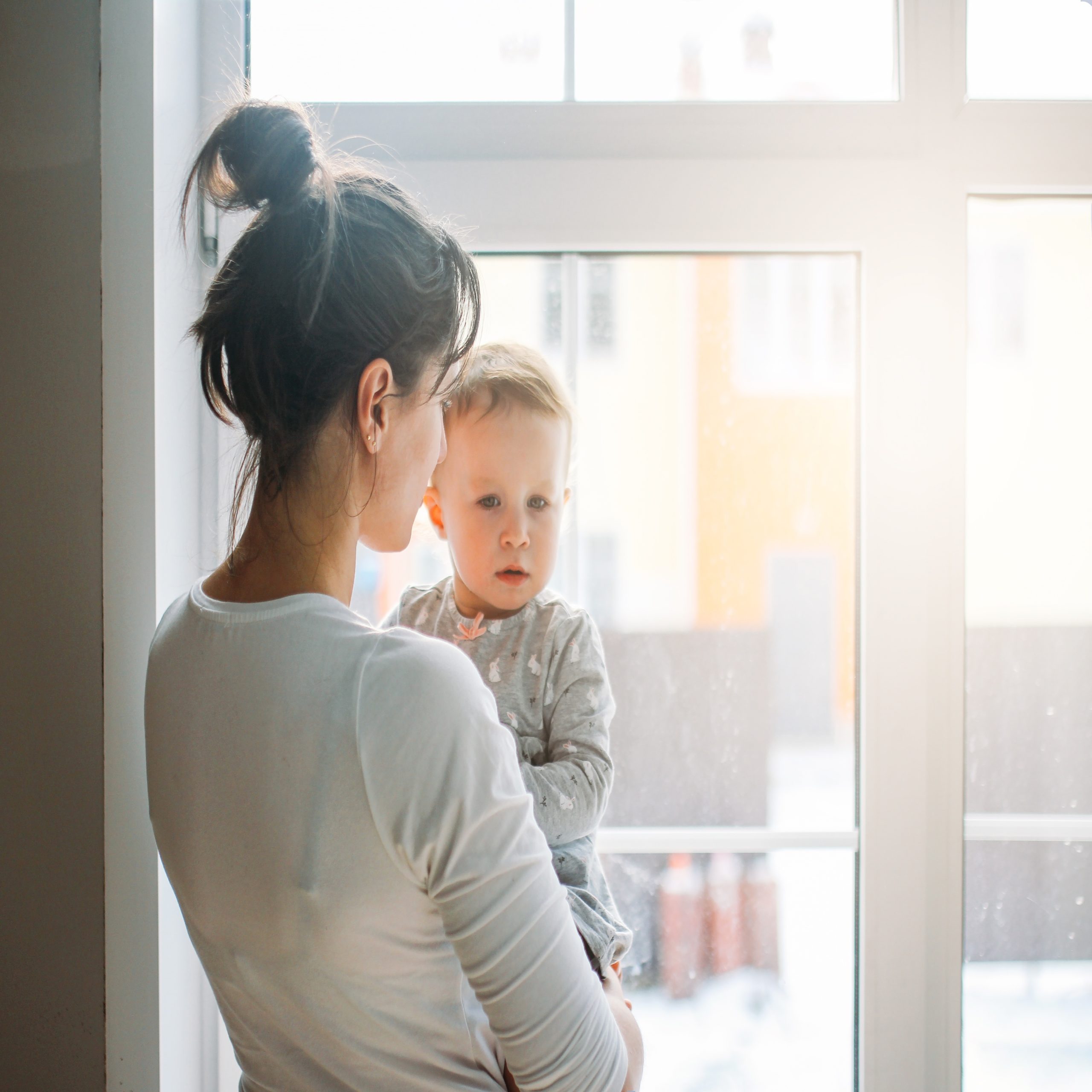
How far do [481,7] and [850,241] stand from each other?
0.55m

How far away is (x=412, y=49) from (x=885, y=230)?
63 cm

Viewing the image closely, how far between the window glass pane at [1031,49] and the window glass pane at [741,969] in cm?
99

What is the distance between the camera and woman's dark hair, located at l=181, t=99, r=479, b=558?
0.58 m

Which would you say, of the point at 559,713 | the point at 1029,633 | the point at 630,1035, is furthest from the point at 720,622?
the point at 630,1035

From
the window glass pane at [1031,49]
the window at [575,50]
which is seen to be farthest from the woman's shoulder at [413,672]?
the window glass pane at [1031,49]

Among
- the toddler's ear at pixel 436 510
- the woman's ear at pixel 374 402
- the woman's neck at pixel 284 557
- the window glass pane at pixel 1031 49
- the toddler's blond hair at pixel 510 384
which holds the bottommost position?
the woman's neck at pixel 284 557

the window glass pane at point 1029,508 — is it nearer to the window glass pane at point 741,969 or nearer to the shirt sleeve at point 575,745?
the window glass pane at point 741,969

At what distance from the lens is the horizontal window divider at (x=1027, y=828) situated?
104 cm

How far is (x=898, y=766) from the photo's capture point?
3.32ft

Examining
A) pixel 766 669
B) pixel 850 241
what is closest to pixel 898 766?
pixel 766 669

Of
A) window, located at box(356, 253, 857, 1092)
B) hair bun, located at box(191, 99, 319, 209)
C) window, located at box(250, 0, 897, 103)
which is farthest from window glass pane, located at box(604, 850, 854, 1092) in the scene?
window, located at box(250, 0, 897, 103)

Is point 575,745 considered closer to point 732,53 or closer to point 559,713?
point 559,713

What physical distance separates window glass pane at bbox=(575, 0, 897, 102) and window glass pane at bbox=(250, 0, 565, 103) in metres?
0.05

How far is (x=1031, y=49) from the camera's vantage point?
3.26ft
